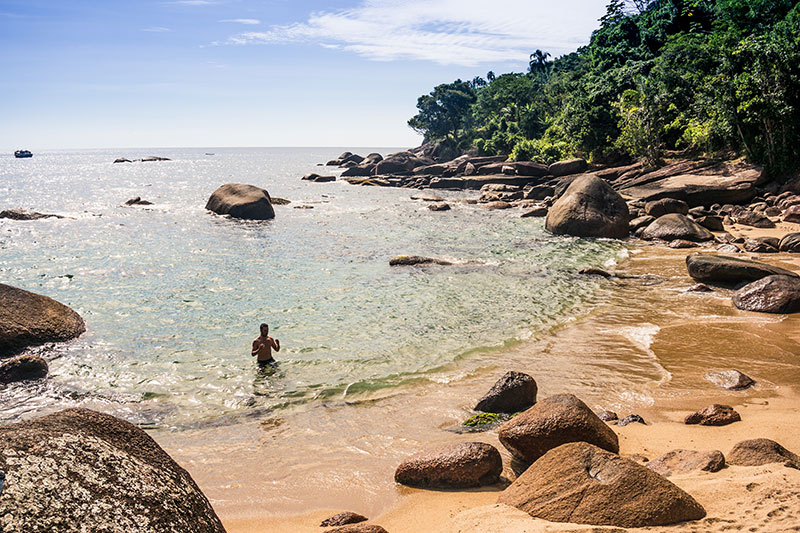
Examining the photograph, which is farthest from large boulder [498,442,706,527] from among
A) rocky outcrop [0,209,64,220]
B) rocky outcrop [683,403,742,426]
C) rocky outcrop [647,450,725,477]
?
rocky outcrop [0,209,64,220]

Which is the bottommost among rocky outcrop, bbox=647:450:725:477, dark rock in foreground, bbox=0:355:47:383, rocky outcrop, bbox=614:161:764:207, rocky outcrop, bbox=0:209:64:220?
dark rock in foreground, bbox=0:355:47:383

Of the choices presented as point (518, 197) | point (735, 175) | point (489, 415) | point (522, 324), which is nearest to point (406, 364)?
point (489, 415)

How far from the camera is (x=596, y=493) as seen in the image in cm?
487

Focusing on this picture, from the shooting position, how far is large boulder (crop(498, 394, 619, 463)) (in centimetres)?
645

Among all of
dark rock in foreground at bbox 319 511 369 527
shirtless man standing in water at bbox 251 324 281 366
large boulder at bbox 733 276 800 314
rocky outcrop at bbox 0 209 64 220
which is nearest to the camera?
dark rock in foreground at bbox 319 511 369 527

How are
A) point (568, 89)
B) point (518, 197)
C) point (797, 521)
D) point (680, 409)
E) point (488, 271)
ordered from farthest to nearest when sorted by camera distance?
point (568, 89), point (518, 197), point (488, 271), point (680, 409), point (797, 521)

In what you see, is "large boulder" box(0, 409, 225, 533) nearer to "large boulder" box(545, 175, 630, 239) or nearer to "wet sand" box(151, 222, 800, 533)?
"wet sand" box(151, 222, 800, 533)

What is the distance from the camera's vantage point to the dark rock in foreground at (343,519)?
5.75 meters

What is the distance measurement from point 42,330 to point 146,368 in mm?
2999

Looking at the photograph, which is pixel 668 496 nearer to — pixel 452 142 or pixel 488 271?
pixel 488 271

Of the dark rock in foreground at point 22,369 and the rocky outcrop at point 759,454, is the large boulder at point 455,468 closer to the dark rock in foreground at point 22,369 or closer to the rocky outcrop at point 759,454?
the rocky outcrop at point 759,454

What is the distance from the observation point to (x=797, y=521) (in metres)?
4.00

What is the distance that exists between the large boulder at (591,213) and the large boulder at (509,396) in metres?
18.6

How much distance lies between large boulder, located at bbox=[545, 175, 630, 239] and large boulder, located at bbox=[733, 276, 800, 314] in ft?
38.1
